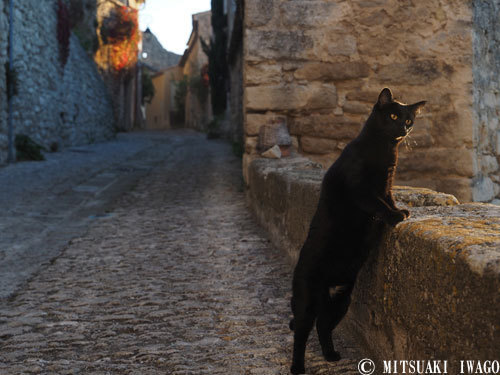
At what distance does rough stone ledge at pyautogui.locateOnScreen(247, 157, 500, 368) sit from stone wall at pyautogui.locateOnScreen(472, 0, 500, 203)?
8.98 ft

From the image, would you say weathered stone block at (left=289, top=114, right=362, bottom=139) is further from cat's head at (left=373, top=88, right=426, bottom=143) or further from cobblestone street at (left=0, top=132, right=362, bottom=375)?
cat's head at (left=373, top=88, right=426, bottom=143)

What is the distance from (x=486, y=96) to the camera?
4797mm

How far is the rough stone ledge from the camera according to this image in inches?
41.9

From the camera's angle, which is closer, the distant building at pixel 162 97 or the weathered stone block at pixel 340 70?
the weathered stone block at pixel 340 70

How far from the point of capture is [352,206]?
1.64m

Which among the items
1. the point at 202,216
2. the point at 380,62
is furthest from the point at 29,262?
the point at 380,62

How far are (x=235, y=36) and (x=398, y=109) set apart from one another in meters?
10.3

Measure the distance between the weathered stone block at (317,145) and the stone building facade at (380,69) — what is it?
0.23ft

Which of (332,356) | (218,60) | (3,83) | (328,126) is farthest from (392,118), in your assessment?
(218,60)

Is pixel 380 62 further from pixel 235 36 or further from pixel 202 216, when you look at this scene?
pixel 235 36

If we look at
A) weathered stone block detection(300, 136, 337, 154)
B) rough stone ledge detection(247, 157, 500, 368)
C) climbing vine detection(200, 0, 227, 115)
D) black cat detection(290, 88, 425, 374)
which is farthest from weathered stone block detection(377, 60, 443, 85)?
climbing vine detection(200, 0, 227, 115)

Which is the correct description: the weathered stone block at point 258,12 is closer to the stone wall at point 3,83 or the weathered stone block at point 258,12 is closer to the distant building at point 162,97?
the stone wall at point 3,83

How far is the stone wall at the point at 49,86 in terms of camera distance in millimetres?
9344

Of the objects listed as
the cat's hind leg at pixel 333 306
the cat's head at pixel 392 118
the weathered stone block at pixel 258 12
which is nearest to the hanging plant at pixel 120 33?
the weathered stone block at pixel 258 12
